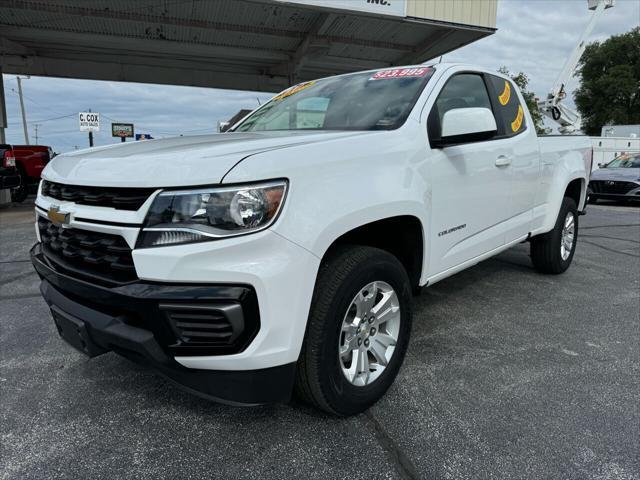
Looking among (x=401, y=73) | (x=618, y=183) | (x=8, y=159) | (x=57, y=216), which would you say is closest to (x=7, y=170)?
(x=8, y=159)

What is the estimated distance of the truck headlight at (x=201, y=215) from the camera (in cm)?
174

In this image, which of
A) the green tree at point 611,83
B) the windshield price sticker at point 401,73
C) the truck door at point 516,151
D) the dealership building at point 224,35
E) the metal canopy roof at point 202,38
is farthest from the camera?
the green tree at point 611,83

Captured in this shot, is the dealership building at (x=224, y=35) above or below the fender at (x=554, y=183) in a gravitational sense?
above

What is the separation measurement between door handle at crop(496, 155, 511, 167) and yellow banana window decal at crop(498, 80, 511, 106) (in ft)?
1.94

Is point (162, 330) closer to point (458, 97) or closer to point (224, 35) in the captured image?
point (458, 97)

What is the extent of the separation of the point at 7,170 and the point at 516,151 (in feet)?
34.9

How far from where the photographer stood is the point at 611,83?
45.2 m

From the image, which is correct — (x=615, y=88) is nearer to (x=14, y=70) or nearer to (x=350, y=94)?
(x=14, y=70)

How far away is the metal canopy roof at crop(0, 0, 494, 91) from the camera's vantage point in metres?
11.1

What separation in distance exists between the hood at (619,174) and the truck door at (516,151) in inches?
428

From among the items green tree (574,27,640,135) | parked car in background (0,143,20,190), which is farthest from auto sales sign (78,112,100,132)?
green tree (574,27,640,135)

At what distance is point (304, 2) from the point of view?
9922 mm

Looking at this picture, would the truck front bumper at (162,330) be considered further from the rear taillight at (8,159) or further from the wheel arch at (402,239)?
the rear taillight at (8,159)

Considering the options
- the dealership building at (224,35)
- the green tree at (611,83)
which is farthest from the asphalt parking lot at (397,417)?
the green tree at (611,83)
